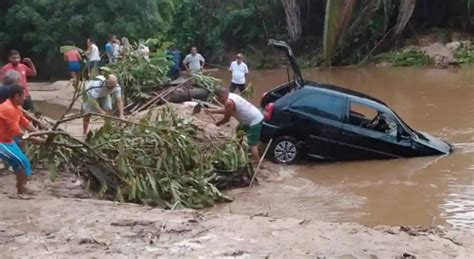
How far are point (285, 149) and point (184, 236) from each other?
609cm

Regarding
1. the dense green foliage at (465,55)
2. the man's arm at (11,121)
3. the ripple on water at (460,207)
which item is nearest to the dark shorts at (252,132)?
the ripple on water at (460,207)

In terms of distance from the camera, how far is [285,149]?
13.0 m

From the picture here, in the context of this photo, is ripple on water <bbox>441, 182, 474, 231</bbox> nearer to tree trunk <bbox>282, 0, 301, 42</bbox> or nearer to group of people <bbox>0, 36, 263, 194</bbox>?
group of people <bbox>0, 36, 263, 194</bbox>

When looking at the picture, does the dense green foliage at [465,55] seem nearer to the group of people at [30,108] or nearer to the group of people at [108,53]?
the group of people at [108,53]

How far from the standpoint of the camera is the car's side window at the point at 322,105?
42.5 feet

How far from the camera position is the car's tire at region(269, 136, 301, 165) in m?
12.9

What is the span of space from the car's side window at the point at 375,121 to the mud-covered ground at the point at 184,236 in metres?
5.60

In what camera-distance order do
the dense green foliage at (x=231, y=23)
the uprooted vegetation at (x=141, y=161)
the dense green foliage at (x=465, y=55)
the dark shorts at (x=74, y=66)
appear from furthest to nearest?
the dense green foliage at (x=465, y=55) < the dense green foliage at (x=231, y=23) < the dark shorts at (x=74, y=66) < the uprooted vegetation at (x=141, y=161)

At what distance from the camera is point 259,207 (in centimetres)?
1021

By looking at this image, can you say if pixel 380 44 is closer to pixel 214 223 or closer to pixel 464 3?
pixel 464 3

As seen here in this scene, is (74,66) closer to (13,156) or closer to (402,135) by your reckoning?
(402,135)

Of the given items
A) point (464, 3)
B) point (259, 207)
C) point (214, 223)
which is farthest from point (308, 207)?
point (464, 3)

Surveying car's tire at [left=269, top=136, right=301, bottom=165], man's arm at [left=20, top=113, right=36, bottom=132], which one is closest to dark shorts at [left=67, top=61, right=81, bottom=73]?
car's tire at [left=269, top=136, right=301, bottom=165]

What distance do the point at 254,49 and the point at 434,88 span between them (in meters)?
18.2
